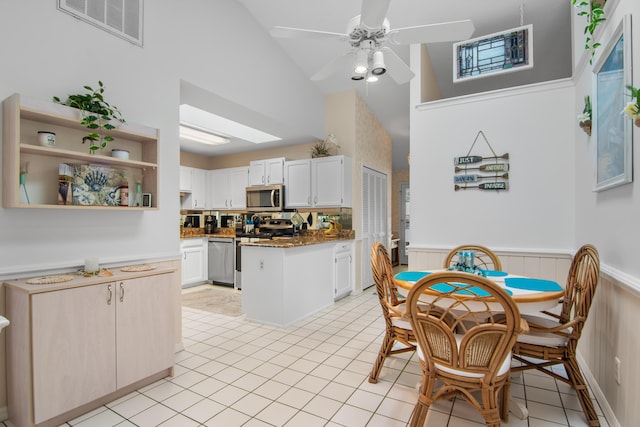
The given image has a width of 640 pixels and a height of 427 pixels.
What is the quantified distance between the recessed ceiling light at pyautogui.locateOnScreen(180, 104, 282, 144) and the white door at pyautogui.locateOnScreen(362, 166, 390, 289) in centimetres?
174

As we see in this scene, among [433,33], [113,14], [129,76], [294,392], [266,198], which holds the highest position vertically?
[113,14]

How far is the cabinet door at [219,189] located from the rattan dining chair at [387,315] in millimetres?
4291

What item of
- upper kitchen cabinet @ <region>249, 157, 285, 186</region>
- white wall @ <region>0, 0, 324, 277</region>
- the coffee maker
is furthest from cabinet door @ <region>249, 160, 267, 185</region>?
white wall @ <region>0, 0, 324, 277</region>

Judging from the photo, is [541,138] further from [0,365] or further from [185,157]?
[185,157]

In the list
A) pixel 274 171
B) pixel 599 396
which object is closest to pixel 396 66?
pixel 599 396

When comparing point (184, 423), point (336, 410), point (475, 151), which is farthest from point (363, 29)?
point (184, 423)

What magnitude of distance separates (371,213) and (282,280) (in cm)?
264

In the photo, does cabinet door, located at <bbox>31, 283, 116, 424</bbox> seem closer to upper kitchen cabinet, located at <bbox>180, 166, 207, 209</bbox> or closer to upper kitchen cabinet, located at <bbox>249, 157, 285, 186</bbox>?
upper kitchen cabinet, located at <bbox>249, 157, 285, 186</bbox>

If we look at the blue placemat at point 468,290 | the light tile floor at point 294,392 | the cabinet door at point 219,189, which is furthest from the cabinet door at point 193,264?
Result: the blue placemat at point 468,290

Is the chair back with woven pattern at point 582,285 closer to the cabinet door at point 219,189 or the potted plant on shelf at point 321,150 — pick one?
the potted plant on shelf at point 321,150

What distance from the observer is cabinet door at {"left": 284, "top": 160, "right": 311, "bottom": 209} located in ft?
16.9

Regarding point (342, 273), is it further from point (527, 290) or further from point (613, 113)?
point (613, 113)

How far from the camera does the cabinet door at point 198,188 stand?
6.19 m

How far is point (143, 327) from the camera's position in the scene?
2336 millimetres
